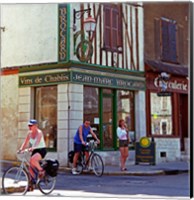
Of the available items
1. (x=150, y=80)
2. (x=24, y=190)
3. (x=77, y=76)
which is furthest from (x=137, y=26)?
(x=24, y=190)

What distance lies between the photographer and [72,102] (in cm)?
1188

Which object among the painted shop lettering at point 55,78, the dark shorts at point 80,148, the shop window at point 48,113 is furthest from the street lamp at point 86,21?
the dark shorts at point 80,148

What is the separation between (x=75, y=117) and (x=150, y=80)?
11.2 feet

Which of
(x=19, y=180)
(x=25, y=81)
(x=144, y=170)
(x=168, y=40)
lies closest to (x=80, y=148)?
(x=144, y=170)

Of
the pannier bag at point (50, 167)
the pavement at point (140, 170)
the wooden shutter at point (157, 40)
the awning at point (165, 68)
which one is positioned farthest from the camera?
the wooden shutter at point (157, 40)

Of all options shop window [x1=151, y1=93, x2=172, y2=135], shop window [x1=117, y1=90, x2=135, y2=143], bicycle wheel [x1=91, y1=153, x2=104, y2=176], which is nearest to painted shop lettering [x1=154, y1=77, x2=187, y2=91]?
shop window [x1=151, y1=93, x2=172, y2=135]

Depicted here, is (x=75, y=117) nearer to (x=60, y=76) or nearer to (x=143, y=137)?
(x=60, y=76)

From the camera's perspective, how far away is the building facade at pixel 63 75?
11.8 meters

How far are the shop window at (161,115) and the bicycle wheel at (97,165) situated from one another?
405 centimetres

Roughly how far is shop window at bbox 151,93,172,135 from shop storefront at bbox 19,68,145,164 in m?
1.24

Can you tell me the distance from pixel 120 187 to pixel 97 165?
1.86 metres

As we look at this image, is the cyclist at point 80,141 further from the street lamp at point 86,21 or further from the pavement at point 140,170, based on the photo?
the street lamp at point 86,21

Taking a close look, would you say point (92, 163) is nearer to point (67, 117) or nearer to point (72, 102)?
point (67, 117)

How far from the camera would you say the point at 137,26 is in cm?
1392
